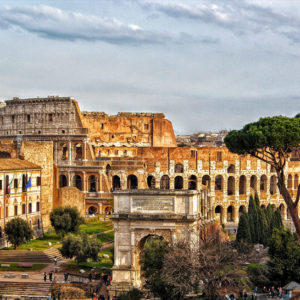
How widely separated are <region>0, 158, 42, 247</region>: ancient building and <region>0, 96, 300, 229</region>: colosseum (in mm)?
18285

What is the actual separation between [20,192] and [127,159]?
28658mm

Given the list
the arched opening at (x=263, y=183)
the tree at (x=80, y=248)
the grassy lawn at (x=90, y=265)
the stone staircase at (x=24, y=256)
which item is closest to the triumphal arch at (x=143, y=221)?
the grassy lawn at (x=90, y=265)

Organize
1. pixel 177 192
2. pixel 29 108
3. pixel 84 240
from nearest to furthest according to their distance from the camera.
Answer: pixel 177 192, pixel 84 240, pixel 29 108

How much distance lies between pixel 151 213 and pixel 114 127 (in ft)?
159

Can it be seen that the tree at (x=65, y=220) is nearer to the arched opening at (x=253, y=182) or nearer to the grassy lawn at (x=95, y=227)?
the grassy lawn at (x=95, y=227)

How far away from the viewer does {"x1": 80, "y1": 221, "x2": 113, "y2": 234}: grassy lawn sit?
5255 centimetres

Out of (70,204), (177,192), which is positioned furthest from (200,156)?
(177,192)

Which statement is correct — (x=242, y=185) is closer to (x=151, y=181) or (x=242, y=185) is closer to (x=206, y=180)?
(x=206, y=180)

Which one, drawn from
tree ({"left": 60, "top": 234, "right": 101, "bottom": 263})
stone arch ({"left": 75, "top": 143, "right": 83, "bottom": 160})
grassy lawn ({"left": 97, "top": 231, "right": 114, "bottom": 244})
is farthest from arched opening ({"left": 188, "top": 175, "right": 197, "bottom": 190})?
tree ({"left": 60, "top": 234, "right": 101, "bottom": 263})

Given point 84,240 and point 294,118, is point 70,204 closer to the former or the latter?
point 84,240

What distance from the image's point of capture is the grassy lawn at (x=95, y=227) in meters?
52.5

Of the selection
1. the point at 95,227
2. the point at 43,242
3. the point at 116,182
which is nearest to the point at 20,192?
the point at 43,242

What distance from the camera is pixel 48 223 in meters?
53.7

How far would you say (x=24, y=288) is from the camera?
34.7m
